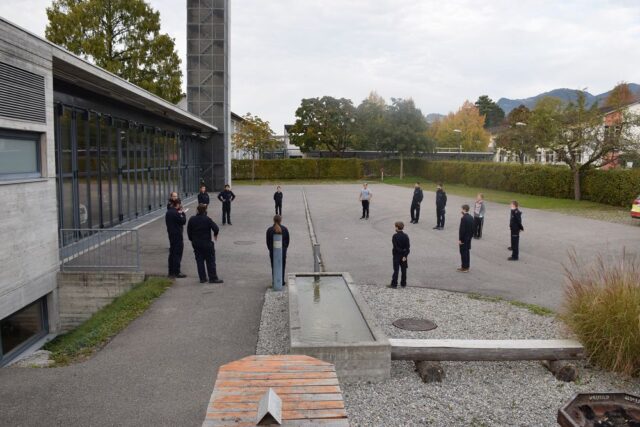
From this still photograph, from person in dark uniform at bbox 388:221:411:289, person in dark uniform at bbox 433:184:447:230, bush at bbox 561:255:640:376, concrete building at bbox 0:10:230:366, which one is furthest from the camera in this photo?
person in dark uniform at bbox 433:184:447:230

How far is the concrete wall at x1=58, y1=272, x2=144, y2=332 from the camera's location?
11633 mm

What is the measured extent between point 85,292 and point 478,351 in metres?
8.32

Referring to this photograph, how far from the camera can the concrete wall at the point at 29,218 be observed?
384 inches

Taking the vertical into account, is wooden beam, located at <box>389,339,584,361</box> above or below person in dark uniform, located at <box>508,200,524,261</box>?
below

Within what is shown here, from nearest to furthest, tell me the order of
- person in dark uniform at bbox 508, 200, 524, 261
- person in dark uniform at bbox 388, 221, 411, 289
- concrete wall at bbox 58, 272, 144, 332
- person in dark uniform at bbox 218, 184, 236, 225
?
concrete wall at bbox 58, 272, 144, 332 → person in dark uniform at bbox 388, 221, 411, 289 → person in dark uniform at bbox 508, 200, 524, 261 → person in dark uniform at bbox 218, 184, 236, 225

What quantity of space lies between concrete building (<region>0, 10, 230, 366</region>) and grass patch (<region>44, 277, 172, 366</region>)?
1.17m

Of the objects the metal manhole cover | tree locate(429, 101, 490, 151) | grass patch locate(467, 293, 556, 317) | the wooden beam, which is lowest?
the metal manhole cover

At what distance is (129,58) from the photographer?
40938 mm

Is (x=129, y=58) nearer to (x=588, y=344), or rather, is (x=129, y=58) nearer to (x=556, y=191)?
(x=556, y=191)

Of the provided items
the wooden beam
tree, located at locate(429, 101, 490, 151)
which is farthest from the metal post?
tree, located at locate(429, 101, 490, 151)

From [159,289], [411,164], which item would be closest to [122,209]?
[159,289]

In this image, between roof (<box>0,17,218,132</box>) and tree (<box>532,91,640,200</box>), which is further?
tree (<box>532,91,640,200</box>)

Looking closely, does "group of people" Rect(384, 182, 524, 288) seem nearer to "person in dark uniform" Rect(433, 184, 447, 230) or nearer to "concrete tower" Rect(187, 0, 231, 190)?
"person in dark uniform" Rect(433, 184, 447, 230)

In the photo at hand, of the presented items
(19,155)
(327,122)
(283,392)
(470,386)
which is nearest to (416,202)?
(19,155)
